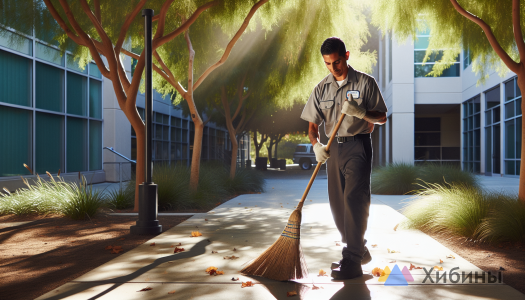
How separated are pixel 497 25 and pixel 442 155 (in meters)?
25.2

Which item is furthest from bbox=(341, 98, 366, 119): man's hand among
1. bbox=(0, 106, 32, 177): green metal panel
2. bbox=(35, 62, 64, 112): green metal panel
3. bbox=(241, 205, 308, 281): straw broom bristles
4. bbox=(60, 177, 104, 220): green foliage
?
bbox=(35, 62, 64, 112): green metal panel

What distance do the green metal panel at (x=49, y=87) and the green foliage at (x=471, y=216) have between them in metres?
11.6

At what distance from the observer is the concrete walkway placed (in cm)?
348

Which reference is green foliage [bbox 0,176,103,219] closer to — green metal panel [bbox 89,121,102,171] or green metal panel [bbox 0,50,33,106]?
green metal panel [bbox 0,50,33,106]

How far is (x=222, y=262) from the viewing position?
4520mm

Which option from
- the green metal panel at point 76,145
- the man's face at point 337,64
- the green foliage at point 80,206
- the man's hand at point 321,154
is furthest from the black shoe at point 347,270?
the green metal panel at point 76,145

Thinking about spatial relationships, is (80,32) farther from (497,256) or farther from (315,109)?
(497,256)

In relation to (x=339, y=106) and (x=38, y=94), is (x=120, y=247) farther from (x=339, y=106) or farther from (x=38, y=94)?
(x=38, y=94)

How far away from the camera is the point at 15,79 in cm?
1239

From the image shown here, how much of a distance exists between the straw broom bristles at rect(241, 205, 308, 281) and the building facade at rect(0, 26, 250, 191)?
233 inches

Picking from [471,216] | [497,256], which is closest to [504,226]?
[471,216]

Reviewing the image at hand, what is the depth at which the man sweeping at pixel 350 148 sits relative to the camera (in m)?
3.84

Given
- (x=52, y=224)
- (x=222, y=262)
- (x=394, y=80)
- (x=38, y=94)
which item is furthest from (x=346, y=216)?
(x=394, y=80)

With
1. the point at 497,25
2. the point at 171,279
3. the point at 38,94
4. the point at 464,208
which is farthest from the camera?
the point at 38,94
